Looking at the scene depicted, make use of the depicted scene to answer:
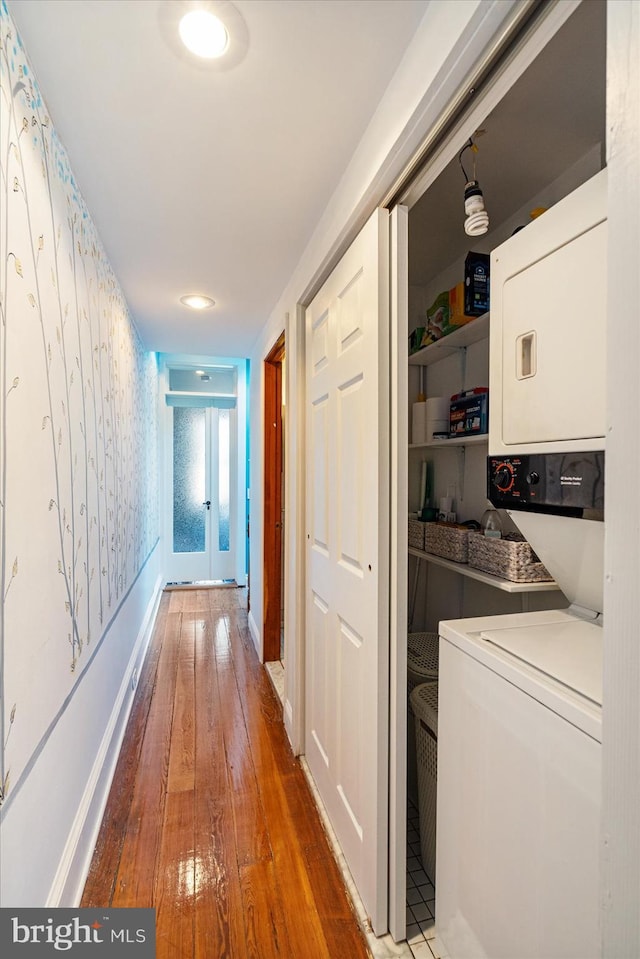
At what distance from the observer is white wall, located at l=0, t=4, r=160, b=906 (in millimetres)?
913

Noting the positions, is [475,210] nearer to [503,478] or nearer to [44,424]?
[503,478]

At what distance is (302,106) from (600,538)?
4.21 feet

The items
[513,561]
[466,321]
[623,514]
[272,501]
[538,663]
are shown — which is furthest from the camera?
[272,501]

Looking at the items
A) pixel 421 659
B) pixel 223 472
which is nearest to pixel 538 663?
pixel 421 659

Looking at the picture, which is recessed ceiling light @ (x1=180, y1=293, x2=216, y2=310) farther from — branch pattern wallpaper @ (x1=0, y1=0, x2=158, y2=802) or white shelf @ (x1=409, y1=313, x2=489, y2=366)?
white shelf @ (x1=409, y1=313, x2=489, y2=366)

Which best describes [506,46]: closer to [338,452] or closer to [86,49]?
[86,49]

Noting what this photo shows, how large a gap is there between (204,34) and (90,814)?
2278mm

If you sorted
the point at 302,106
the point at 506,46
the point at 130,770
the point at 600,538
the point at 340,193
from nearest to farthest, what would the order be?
the point at 506,46
the point at 600,538
the point at 302,106
the point at 340,193
the point at 130,770

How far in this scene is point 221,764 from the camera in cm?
202

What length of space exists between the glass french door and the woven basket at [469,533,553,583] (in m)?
4.03

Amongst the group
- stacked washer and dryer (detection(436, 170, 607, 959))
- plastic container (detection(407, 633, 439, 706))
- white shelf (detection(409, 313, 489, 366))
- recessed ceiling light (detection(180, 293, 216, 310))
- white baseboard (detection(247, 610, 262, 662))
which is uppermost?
recessed ceiling light (detection(180, 293, 216, 310))

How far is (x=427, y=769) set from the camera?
145cm

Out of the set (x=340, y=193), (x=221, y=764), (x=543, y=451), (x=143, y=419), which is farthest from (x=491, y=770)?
(x=143, y=419)

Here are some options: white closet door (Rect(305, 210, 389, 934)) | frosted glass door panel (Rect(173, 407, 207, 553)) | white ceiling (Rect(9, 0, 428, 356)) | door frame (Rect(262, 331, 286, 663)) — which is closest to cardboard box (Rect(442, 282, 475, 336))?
white closet door (Rect(305, 210, 389, 934))
